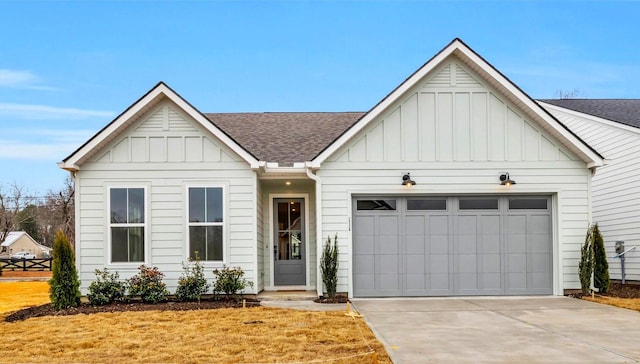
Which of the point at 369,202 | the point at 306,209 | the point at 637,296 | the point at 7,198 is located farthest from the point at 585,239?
the point at 7,198

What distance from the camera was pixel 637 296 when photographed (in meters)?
12.2

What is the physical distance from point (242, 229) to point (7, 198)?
3857cm

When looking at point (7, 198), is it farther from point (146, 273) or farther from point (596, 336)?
point (596, 336)

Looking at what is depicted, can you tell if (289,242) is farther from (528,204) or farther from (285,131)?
(528,204)

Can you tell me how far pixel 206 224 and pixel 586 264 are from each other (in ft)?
26.9

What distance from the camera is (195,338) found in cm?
781

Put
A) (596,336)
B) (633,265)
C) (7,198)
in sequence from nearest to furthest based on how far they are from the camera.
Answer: (596,336) → (633,265) → (7,198)

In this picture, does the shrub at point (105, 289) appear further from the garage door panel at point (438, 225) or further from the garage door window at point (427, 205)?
the garage door panel at point (438, 225)

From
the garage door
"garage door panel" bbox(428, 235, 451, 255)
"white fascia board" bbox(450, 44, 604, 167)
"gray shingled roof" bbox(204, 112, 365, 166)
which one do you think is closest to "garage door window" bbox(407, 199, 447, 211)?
the garage door

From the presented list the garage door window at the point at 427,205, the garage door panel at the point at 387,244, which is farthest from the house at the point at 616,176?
the garage door panel at the point at 387,244

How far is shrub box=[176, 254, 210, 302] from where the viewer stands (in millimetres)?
11648

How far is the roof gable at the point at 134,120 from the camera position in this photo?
11.7 m

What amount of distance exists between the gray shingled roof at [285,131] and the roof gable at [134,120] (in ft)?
2.55

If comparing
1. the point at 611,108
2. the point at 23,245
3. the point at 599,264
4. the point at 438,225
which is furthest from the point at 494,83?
the point at 23,245
